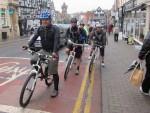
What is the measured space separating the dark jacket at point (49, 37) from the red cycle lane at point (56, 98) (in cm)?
119

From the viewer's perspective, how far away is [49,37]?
7695 millimetres

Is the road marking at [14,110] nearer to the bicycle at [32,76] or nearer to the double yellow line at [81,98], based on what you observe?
the bicycle at [32,76]

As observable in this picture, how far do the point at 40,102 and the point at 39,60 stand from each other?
3.16 ft

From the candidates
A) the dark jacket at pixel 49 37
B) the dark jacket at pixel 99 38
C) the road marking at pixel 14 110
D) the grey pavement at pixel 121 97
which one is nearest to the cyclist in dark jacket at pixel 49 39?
the dark jacket at pixel 49 37

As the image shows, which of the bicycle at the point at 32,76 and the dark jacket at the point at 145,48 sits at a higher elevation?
the dark jacket at the point at 145,48

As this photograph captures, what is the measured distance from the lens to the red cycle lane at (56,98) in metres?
6.89

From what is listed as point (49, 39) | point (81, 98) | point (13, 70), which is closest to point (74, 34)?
point (13, 70)

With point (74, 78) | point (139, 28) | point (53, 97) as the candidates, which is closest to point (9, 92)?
point (53, 97)

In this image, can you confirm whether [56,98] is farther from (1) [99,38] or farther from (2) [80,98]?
(1) [99,38]

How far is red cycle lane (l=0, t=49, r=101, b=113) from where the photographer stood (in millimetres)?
6891

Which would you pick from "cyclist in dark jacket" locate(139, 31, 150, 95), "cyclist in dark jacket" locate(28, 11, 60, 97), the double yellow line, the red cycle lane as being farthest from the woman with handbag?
"cyclist in dark jacket" locate(28, 11, 60, 97)

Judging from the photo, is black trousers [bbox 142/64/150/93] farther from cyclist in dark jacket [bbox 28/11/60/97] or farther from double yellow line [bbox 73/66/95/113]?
cyclist in dark jacket [bbox 28/11/60/97]

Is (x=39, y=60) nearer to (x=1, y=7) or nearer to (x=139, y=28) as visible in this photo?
(x=139, y=28)

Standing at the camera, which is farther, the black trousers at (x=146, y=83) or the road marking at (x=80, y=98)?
the black trousers at (x=146, y=83)
